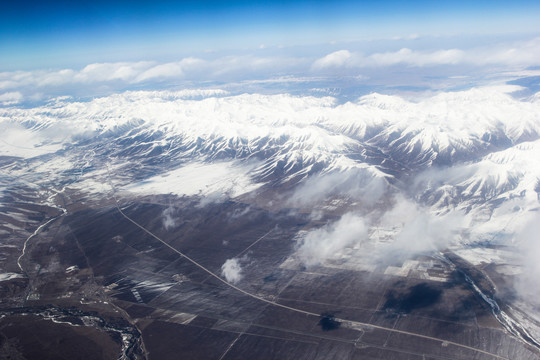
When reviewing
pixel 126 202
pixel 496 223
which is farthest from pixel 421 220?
pixel 126 202

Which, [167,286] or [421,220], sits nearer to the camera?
[167,286]

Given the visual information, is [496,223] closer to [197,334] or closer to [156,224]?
[197,334]

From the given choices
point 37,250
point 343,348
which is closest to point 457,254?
point 343,348

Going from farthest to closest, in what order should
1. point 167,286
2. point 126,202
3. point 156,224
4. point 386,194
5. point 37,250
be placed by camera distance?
point 126,202
point 386,194
point 156,224
point 37,250
point 167,286

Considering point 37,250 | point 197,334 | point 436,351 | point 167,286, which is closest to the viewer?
point 436,351

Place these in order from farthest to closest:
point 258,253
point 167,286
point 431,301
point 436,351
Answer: point 258,253 < point 167,286 < point 431,301 < point 436,351

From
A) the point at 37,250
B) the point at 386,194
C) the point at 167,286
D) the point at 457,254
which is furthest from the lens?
Answer: the point at 386,194

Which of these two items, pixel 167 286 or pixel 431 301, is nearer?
pixel 431 301

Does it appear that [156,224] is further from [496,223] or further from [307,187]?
[496,223]

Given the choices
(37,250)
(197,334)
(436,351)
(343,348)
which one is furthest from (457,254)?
(37,250)
